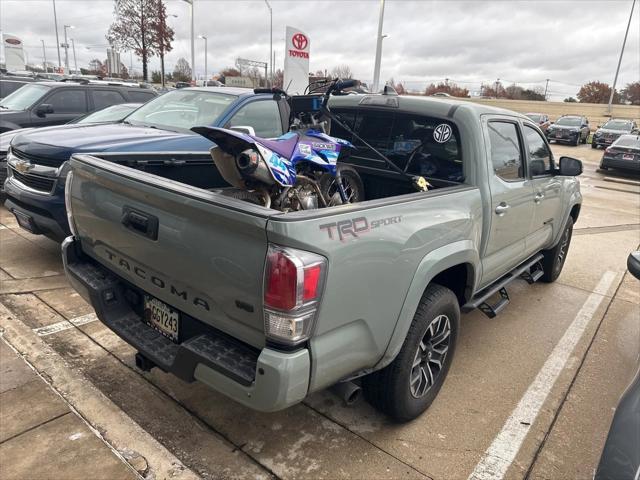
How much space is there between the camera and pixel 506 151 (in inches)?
147

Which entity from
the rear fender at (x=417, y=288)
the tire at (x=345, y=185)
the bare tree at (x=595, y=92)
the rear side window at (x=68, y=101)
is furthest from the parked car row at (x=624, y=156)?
the bare tree at (x=595, y=92)

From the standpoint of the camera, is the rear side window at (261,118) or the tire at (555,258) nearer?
the tire at (555,258)

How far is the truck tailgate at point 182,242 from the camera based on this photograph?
6.43 ft

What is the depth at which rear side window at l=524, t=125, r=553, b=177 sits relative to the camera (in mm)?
4117

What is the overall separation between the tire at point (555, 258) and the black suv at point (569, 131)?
24015 mm

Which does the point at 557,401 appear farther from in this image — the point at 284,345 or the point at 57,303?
the point at 57,303

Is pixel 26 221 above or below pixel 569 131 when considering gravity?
below

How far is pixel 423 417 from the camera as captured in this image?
303cm

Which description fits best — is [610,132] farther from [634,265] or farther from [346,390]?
[346,390]

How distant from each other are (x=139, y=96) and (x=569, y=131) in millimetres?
24427

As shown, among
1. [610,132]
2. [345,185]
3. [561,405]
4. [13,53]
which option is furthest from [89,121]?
[13,53]

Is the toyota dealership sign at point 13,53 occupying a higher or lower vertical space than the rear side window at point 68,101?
higher

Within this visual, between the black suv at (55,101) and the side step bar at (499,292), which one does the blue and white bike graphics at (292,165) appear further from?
the black suv at (55,101)

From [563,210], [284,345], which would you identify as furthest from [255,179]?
[563,210]
